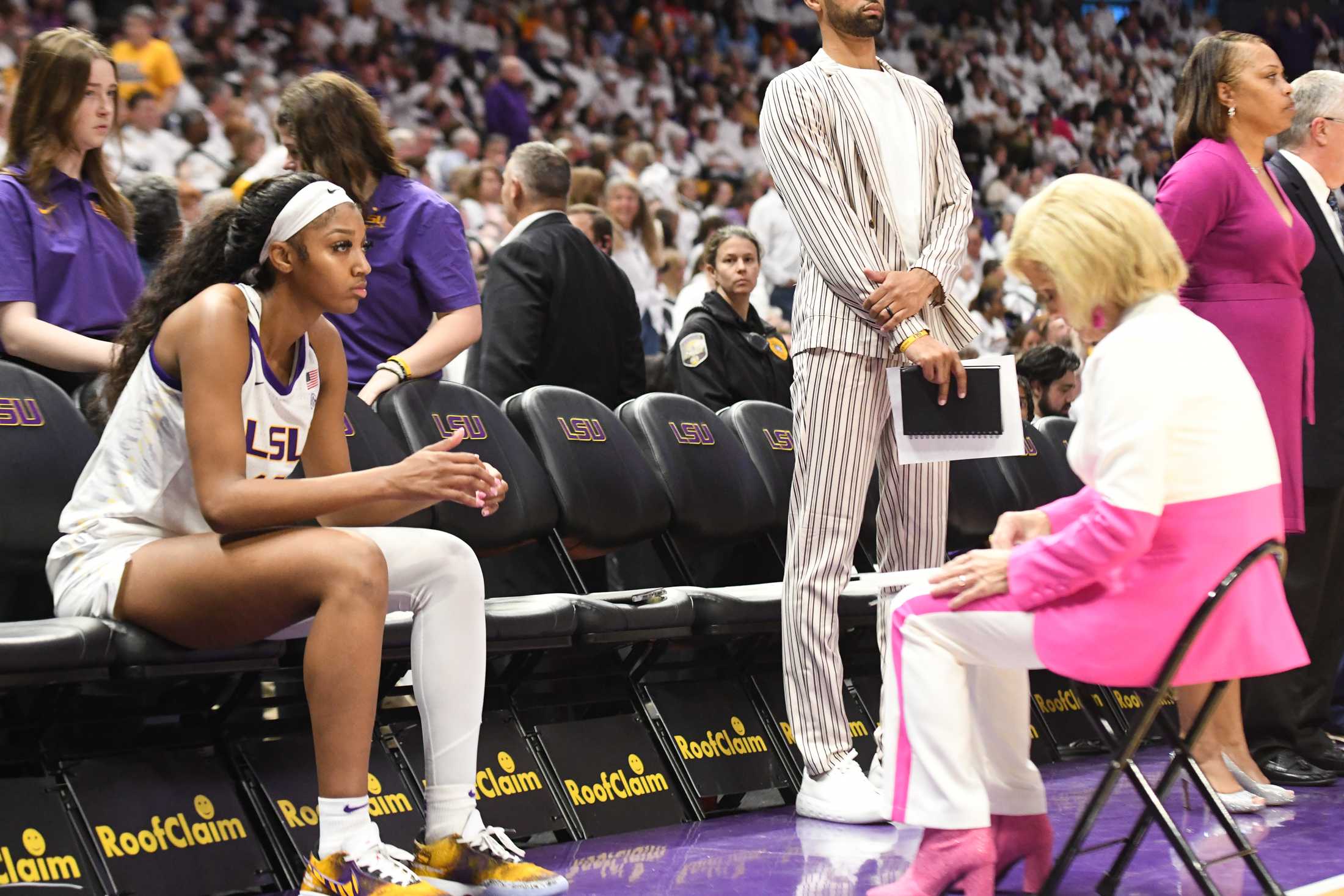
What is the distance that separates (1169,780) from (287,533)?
1.54 metres

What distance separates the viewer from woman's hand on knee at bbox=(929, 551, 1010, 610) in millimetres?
2445

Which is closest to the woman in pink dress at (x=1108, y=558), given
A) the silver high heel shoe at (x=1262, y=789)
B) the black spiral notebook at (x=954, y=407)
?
the black spiral notebook at (x=954, y=407)

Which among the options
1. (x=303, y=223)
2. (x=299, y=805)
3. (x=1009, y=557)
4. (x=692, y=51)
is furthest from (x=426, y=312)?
(x=692, y=51)

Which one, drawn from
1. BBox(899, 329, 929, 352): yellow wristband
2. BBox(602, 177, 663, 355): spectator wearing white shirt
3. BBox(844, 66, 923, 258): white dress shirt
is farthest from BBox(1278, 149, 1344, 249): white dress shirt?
BBox(602, 177, 663, 355): spectator wearing white shirt

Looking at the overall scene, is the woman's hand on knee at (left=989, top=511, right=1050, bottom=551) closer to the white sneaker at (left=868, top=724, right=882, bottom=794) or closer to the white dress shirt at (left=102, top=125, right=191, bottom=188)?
the white sneaker at (left=868, top=724, right=882, bottom=794)

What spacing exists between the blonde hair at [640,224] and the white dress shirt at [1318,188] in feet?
13.4

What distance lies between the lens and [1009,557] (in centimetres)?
246

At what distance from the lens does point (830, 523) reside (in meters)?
3.60

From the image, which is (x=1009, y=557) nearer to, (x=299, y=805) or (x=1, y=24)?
(x=299, y=805)

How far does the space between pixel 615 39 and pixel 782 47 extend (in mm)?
2595

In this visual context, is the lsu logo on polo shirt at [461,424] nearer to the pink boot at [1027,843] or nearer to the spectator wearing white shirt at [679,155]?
the pink boot at [1027,843]

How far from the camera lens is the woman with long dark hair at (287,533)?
254 centimetres

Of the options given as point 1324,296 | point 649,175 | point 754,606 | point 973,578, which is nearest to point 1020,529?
point 973,578

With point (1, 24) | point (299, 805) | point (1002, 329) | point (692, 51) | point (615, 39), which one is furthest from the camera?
point (692, 51)
